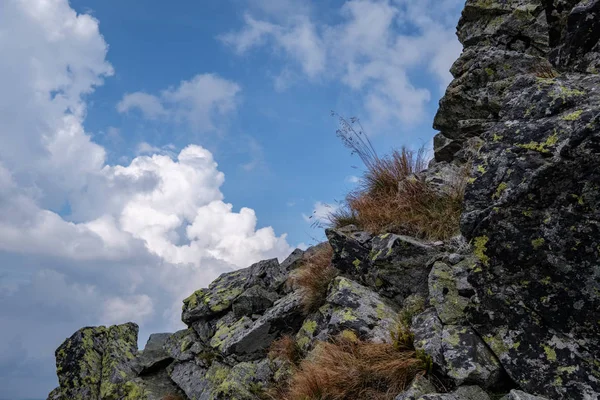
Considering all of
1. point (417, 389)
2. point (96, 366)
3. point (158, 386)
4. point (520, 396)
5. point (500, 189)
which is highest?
point (96, 366)

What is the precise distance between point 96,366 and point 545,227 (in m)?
12.5

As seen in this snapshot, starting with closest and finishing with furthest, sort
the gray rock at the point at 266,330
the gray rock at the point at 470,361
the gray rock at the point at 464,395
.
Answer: the gray rock at the point at 464,395 → the gray rock at the point at 470,361 → the gray rock at the point at 266,330

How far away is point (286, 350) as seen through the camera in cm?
808

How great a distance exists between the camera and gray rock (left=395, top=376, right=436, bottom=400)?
4977 mm

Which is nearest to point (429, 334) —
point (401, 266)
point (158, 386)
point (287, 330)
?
point (401, 266)

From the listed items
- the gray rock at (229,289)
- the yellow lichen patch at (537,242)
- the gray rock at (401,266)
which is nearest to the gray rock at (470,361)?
the yellow lichen patch at (537,242)

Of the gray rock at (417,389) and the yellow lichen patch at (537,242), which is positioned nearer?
the yellow lichen patch at (537,242)

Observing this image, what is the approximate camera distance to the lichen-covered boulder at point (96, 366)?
38.5 ft

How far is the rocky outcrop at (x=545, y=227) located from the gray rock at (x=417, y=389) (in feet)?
2.81

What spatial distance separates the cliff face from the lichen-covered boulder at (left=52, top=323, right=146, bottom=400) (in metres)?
A: 2.76

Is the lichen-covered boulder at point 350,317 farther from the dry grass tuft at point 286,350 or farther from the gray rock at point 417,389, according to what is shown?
the gray rock at point 417,389

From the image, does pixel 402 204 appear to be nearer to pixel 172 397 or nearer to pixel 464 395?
pixel 464 395

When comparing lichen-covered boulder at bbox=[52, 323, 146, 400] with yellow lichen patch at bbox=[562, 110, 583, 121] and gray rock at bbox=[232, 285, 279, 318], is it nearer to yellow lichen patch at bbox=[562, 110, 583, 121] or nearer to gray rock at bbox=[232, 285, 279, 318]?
gray rock at bbox=[232, 285, 279, 318]

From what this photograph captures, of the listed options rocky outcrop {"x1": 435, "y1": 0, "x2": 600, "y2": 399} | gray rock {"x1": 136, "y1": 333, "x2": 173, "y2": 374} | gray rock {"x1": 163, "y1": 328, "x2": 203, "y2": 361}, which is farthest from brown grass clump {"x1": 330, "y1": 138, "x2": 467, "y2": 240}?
A: gray rock {"x1": 136, "y1": 333, "x2": 173, "y2": 374}
